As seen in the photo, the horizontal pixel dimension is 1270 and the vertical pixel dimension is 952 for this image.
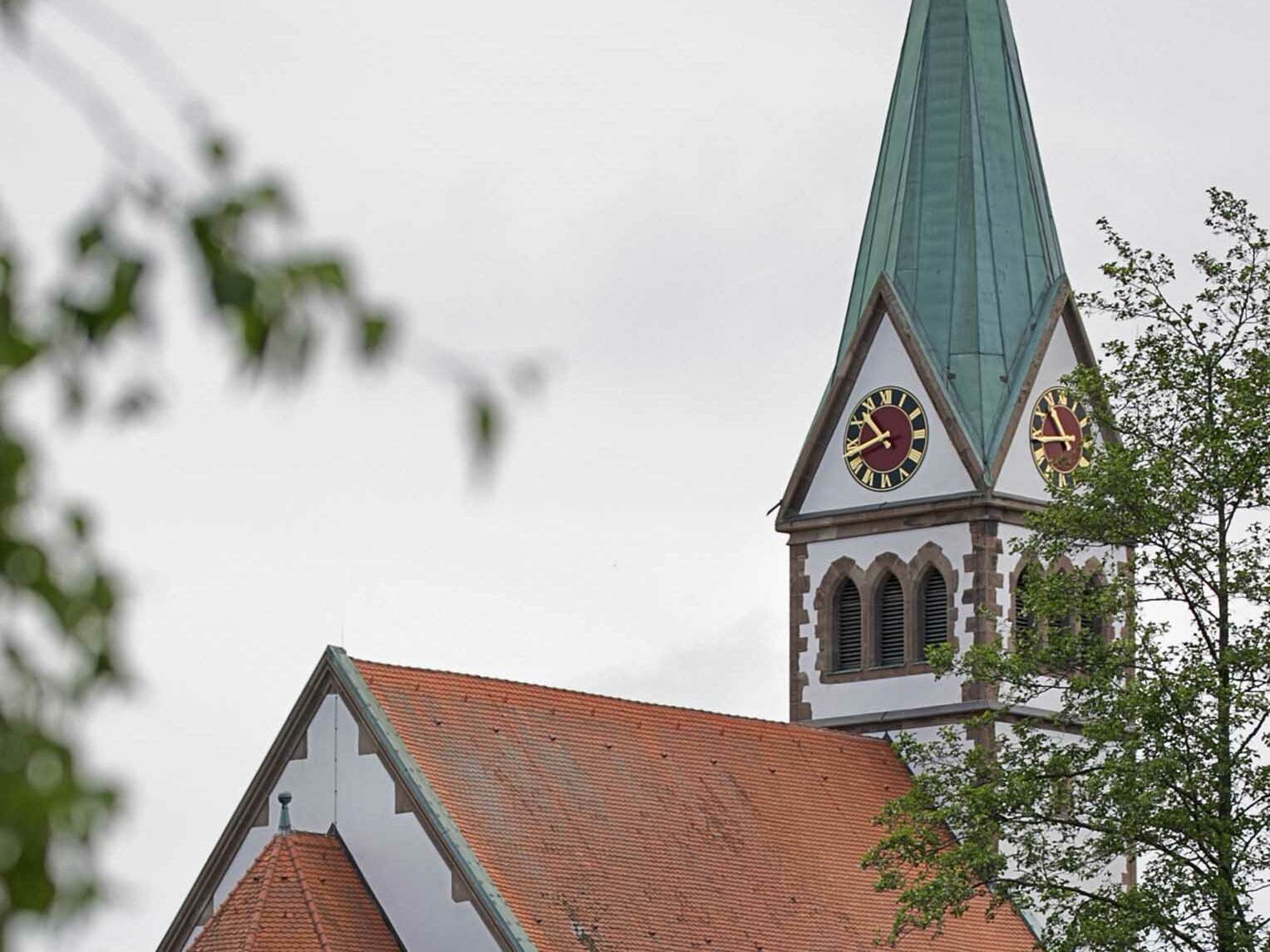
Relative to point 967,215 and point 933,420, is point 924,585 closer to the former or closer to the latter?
point 933,420

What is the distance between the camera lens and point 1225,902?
2134 cm

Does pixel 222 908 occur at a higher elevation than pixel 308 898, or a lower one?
lower

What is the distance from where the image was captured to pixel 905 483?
3950 cm

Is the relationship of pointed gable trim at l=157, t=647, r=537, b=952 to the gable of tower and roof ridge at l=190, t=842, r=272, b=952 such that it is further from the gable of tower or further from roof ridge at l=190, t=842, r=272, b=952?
the gable of tower

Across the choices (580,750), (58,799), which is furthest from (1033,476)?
(58,799)

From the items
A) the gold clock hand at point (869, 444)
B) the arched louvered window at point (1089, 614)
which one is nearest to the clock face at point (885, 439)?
the gold clock hand at point (869, 444)

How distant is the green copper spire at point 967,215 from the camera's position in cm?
3962

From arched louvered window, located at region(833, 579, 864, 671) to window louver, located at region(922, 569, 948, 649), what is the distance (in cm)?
100

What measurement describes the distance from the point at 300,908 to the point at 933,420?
49.8ft

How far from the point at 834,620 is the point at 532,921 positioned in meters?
13.5

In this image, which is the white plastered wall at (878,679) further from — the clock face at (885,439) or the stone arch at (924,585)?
the clock face at (885,439)

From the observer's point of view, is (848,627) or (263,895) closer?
(263,895)

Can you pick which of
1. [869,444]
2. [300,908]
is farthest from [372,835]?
[869,444]

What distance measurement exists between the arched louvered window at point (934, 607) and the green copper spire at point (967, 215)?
6.37ft
